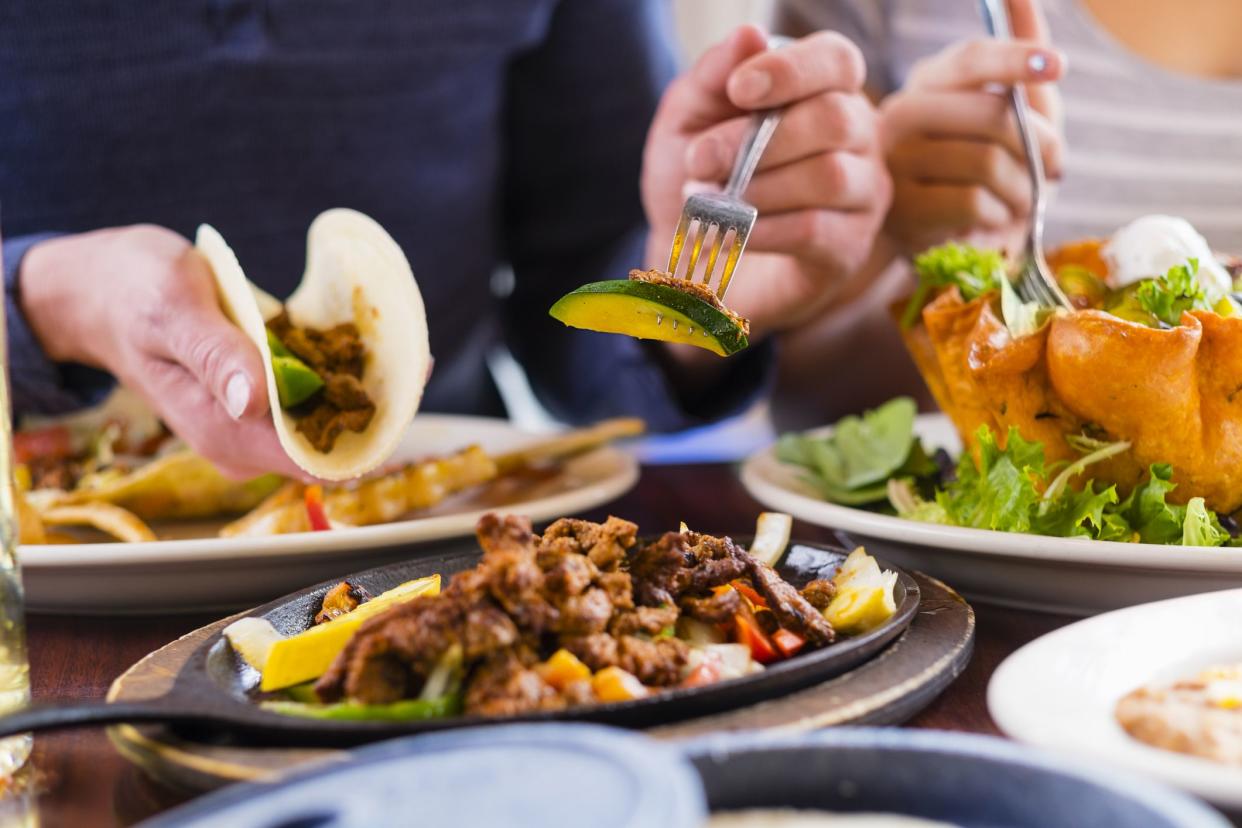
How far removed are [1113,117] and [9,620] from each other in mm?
4071

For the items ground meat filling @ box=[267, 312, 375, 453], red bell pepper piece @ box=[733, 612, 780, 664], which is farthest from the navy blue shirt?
red bell pepper piece @ box=[733, 612, 780, 664]

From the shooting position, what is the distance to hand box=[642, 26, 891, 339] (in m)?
2.02

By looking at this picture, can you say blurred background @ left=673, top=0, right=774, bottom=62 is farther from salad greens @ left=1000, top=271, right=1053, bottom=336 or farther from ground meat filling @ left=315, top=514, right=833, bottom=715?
ground meat filling @ left=315, top=514, right=833, bottom=715

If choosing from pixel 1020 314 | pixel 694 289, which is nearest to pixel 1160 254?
pixel 1020 314

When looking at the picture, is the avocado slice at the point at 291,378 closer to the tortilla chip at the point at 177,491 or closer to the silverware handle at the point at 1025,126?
the tortilla chip at the point at 177,491

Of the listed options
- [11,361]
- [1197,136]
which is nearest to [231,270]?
[11,361]

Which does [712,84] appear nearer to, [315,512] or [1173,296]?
[1173,296]

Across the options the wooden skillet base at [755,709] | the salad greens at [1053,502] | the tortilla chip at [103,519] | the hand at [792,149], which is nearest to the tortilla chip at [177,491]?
the tortilla chip at [103,519]

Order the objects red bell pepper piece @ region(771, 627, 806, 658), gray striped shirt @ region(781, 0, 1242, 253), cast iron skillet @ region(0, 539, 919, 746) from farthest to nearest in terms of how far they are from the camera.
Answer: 1. gray striped shirt @ region(781, 0, 1242, 253)
2. red bell pepper piece @ region(771, 627, 806, 658)
3. cast iron skillet @ region(0, 539, 919, 746)

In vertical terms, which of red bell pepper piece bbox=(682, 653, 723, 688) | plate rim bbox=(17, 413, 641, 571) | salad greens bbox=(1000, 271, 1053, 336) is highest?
salad greens bbox=(1000, 271, 1053, 336)

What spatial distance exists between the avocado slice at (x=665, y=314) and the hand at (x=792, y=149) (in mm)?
679

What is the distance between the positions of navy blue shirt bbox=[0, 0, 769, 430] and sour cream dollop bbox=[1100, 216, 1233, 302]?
138cm

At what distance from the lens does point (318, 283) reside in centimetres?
200

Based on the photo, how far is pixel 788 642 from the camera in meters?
1.20
